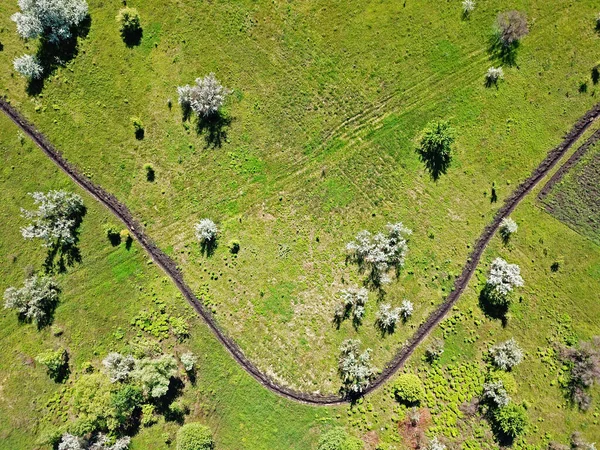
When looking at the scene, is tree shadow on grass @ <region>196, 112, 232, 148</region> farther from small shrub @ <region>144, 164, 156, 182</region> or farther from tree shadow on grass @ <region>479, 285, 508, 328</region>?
tree shadow on grass @ <region>479, 285, 508, 328</region>

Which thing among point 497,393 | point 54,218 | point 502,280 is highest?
point 54,218

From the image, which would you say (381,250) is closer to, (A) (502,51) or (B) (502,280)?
(B) (502,280)

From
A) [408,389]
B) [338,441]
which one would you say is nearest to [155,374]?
[338,441]

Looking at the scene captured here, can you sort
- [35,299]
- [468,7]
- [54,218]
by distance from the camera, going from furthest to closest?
[468,7] → [54,218] → [35,299]

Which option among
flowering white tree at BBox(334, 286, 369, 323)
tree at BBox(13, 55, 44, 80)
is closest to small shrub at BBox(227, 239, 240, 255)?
flowering white tree at BBox(334, 286, 369, 323)

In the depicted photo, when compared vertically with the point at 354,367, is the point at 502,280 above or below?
below

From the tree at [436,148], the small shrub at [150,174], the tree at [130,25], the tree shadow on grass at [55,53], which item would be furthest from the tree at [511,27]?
the tree shadow on grass at [55,53]

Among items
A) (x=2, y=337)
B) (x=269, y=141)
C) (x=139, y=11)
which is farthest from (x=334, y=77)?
(x=2, y=337)
